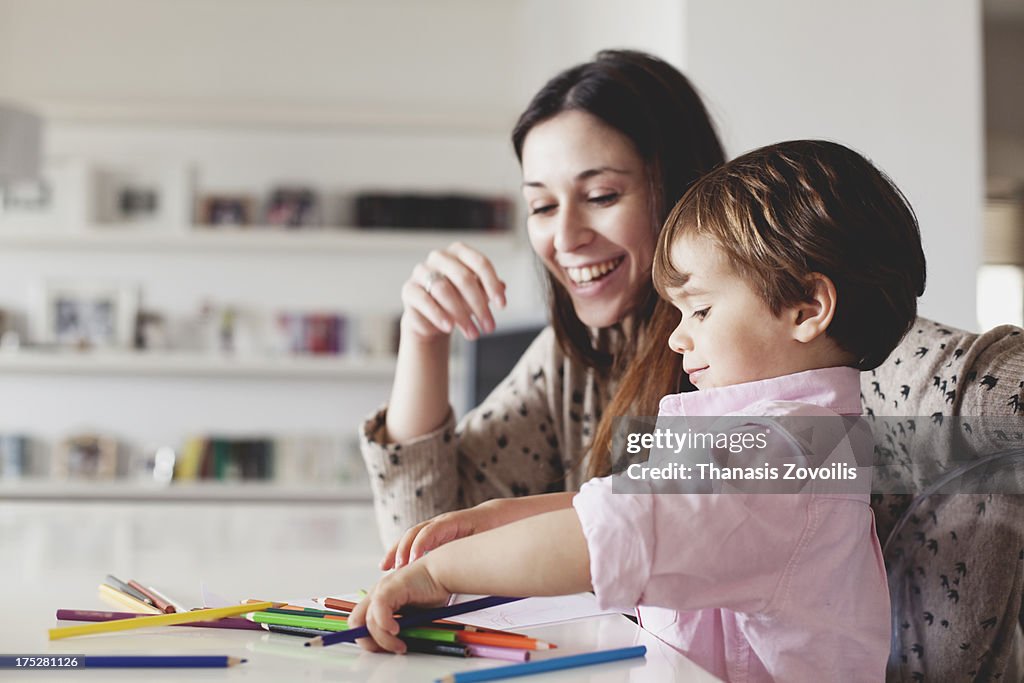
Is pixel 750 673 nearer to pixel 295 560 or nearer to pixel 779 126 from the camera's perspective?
pixel 295 560

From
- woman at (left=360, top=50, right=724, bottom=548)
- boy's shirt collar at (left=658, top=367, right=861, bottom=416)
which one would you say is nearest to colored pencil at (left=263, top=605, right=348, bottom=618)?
boy's shirt collar at (left=658, top=367, right=861, bottom=416)

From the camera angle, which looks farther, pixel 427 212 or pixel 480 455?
pixel 427 212

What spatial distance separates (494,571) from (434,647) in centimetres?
6

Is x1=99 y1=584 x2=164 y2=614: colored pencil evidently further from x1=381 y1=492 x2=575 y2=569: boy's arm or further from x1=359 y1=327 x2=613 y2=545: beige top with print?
x1=359 y1=327 x2=613 y2=545: beige top with print

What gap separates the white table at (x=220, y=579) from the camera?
0.52 m

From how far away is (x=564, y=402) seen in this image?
4.09 feet

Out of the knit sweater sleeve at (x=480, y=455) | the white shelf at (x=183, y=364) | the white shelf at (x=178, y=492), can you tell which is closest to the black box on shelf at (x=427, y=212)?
the white shelf at (x=183, y=364)

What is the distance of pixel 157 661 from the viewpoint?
0.52 metres

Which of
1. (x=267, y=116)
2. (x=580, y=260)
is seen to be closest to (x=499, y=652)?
(x=580, y=260)

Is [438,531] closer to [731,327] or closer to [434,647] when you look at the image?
[434,647]

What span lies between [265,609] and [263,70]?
3.27 metres

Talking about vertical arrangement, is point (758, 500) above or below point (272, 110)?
below

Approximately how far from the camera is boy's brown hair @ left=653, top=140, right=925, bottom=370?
639 millimetres

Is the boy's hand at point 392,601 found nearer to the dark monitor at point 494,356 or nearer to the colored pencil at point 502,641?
the colored pencil at point 502,641
